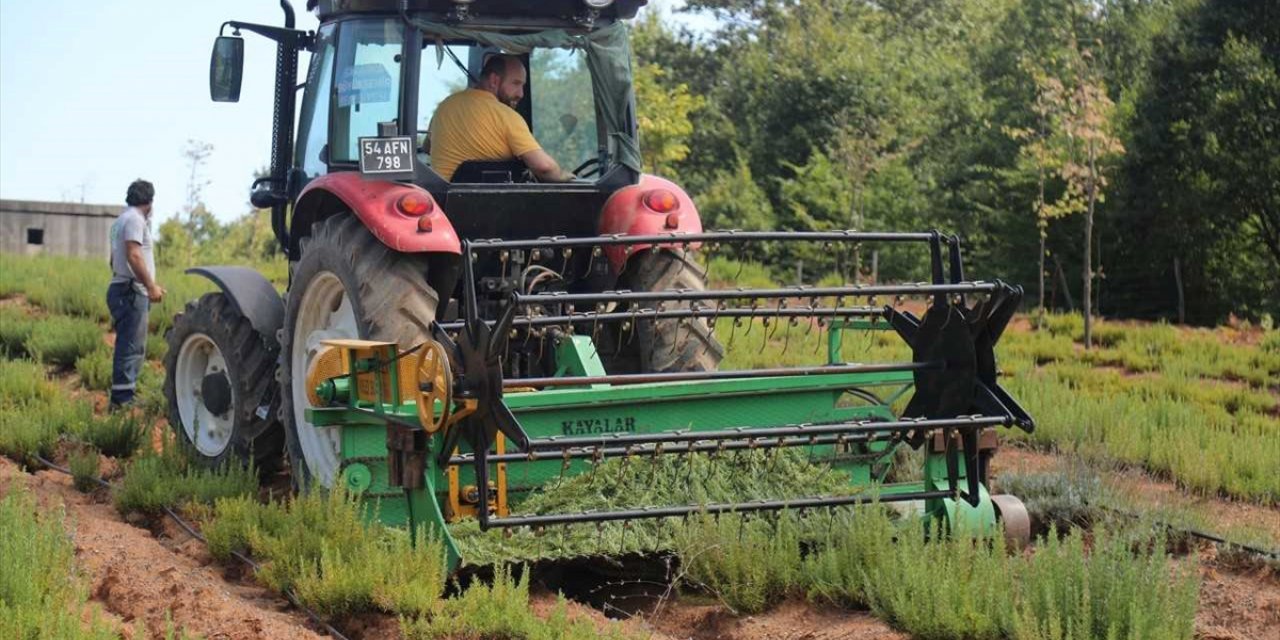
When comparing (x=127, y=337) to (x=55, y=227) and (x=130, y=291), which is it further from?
(x=55, y=227)

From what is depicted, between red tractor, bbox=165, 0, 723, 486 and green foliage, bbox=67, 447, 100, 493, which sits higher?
red tractor, bbox=165, 0, 723, 486

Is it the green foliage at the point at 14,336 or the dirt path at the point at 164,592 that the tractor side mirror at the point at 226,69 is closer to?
the dirt path at the point at 164,592

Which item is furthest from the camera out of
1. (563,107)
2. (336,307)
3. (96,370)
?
(96,370)

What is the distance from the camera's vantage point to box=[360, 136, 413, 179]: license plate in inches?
265

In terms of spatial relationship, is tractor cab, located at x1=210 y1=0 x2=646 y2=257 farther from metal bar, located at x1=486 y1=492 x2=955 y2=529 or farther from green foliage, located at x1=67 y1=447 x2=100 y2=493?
metal bar, located at x1=486 y1=492 x2=955 y2=529

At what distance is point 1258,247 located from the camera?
68.9 feet

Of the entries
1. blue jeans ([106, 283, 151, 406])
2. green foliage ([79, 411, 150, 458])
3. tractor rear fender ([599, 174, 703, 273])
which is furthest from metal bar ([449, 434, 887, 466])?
blue jeans ([106, 283, 151, 406])

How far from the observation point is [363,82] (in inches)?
292

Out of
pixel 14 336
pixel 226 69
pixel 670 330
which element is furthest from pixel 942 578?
pixel 14 336

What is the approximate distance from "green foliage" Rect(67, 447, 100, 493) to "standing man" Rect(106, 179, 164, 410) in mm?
2399

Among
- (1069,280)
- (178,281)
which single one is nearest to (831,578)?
(178,281)

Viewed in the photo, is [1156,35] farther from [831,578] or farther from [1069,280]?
[831,578]

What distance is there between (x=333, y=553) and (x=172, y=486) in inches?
80.1

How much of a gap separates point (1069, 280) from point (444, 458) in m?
19.1
